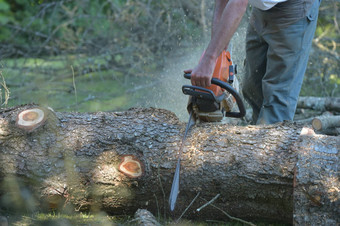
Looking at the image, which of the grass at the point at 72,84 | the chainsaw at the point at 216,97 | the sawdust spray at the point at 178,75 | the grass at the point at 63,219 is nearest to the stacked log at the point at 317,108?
the sawdust spray at the point at 178,75

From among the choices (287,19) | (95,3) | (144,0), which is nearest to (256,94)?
(287,19)

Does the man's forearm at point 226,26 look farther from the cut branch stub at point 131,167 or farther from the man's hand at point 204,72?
the cut branch stub at point 131,167

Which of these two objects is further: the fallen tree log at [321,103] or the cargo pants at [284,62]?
the fallen tree log at [321,103]

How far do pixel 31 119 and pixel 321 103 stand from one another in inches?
119

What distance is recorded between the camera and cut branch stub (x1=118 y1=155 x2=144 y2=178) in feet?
7.43

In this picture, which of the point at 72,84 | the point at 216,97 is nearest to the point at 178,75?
the point at 72,84

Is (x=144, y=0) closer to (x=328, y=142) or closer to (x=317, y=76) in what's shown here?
(x=317, y=76)

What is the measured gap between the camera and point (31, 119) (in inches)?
92.4

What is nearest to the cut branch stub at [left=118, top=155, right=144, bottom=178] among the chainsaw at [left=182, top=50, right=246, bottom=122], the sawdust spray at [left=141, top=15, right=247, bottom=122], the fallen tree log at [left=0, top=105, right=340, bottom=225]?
the fallen tree log at [left=0, top=105, right=340, bottom=225]

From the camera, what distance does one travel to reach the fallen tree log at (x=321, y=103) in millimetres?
4037

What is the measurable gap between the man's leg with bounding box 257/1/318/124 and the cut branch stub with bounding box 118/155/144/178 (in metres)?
1.17

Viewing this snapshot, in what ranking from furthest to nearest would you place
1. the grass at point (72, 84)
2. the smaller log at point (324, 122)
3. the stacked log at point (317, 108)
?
the grass at point (72, 84) < the stacked log at point (317, 108) < the smaller log at point (324, 122)

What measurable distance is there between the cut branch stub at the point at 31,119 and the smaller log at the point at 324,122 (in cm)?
203

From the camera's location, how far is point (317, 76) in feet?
16.9
